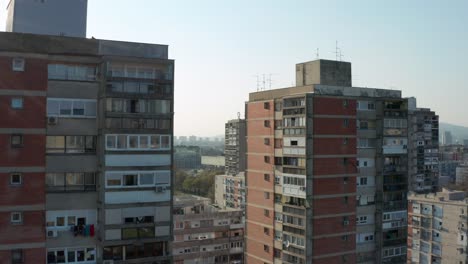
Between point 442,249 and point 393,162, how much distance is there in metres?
25.0

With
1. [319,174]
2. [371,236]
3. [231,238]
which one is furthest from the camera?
[231,238]

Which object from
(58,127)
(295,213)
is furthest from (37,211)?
(295,213)

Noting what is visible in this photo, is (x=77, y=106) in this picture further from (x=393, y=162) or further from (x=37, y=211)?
(x=393, y=162)

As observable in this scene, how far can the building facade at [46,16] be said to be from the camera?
28859 mm

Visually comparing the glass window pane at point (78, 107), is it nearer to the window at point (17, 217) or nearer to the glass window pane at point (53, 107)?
the glass window pane at point (53, 107)

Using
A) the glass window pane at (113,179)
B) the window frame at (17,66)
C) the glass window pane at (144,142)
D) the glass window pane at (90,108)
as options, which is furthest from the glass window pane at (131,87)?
the window frame at (17,66)

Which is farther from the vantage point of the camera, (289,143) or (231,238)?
(231,238)

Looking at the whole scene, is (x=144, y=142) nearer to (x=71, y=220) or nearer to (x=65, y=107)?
(x=65, y=107)

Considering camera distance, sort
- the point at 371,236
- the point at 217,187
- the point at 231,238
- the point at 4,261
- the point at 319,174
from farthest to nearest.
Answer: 1. the point at 217,187
2. the point at 231,238
3. the point at 371,236
4. the point at 319,174
5. the point at 4,261

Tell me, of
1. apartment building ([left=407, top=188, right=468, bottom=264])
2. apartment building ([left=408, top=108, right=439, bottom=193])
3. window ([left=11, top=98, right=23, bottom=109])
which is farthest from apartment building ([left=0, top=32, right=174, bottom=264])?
apartment building ([left=408, top=108, right=439, bottom=193])

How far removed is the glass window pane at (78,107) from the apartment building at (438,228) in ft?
147

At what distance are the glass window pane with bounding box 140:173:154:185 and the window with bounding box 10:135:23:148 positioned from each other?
19.7 feet

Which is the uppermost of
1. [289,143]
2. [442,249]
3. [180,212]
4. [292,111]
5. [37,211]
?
[292,111]

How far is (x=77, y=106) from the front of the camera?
2502 cm
